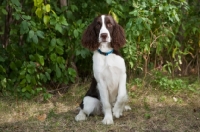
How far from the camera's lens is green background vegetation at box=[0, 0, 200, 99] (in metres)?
4.54

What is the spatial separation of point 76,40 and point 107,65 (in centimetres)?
106

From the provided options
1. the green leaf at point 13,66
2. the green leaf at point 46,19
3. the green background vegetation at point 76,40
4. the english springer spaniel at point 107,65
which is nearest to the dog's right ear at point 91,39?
the english springer spaniel at point 107,65

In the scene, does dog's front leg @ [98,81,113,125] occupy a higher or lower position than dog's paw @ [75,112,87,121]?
higher

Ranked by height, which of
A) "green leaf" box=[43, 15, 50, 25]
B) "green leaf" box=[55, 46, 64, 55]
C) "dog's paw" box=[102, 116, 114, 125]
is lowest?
"dog's paw" box=[102, 116, 114, 125]

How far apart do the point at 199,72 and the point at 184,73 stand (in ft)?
0.80

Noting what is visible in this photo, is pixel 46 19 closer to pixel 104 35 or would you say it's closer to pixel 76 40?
pixel 76 40

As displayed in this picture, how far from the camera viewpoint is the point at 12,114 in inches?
181

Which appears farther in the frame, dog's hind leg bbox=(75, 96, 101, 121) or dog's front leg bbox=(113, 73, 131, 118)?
dog's hind leg bbox=(75, 96, 101, 121)

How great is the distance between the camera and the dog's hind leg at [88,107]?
418cm

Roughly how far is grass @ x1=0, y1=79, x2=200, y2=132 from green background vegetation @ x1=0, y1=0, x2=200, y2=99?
17 centimetres

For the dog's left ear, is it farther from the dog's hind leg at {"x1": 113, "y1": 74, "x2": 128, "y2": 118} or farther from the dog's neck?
the dog's hind leg at {"x1": 113, "y1": 74, "x2": 128, "y2": 118}

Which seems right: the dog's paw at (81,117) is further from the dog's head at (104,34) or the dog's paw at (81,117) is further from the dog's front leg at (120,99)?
the dog's head at (104,34)

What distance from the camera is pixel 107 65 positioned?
404 cm

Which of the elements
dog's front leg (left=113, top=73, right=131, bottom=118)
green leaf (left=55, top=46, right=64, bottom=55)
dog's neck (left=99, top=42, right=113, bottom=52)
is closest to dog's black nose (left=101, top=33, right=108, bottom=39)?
dog's neck (left=99, top=42, right=113, bottom=52)
